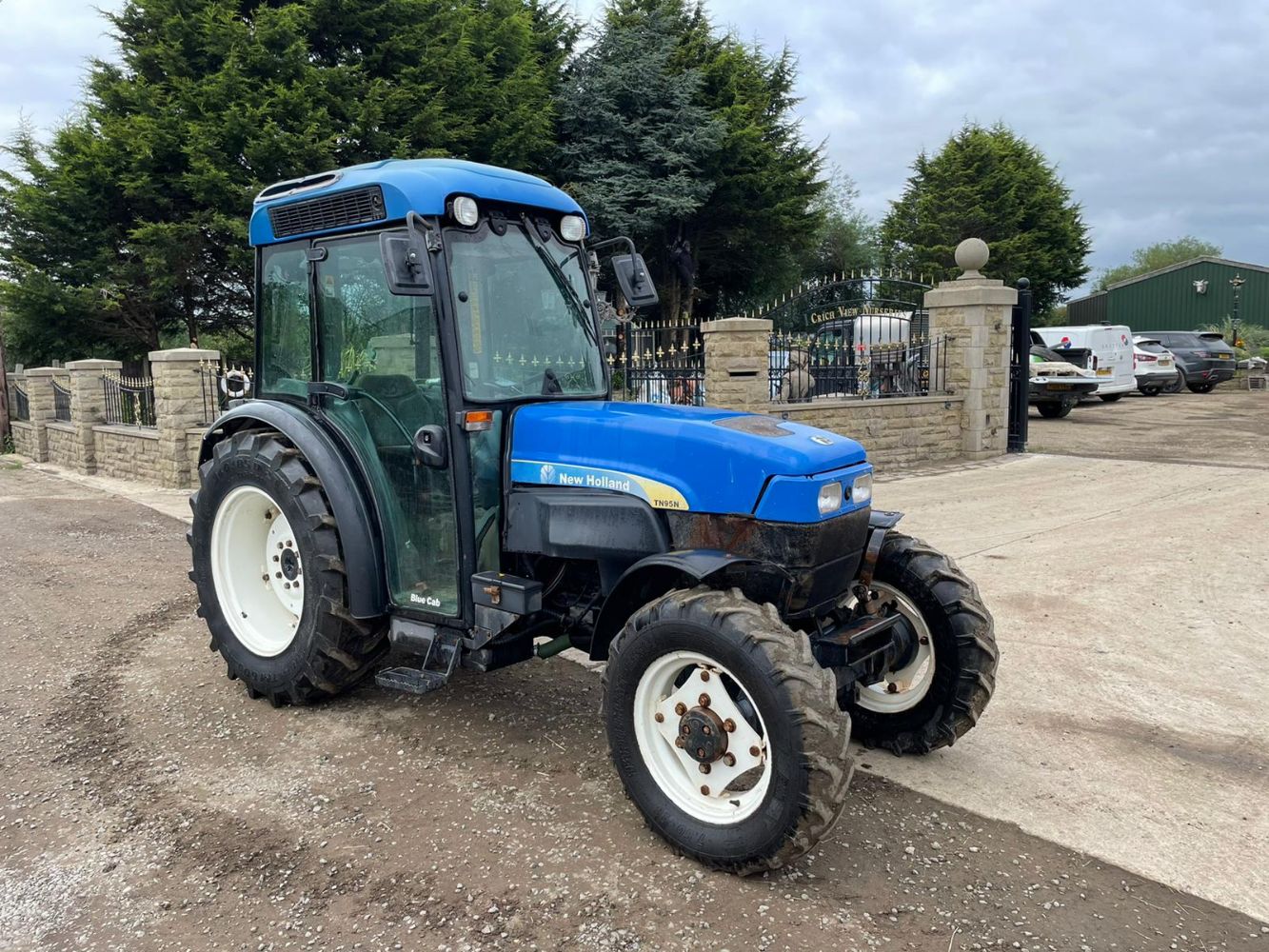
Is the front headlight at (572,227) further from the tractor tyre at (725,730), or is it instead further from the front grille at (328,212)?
the tractor tyre at (725,730)

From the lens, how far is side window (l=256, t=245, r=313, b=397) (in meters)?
4.28

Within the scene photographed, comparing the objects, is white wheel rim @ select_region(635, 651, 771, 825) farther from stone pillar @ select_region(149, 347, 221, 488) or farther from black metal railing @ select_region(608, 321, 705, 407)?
stone pillar @ select_region(149, 347, 221, 488)

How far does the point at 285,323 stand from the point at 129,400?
10.6 meters

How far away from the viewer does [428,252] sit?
351 cm

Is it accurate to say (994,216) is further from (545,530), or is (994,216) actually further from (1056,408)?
(545,530)

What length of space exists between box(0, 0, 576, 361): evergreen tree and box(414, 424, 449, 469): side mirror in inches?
574

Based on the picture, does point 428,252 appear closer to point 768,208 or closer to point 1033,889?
point 1033,889

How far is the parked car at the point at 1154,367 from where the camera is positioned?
22547 mm

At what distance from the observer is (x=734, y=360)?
10469 millimetres

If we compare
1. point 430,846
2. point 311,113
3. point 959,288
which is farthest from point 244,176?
point 430,846

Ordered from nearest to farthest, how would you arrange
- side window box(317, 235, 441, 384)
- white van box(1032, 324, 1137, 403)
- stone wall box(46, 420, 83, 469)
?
side window box(317, 235, 441, 384) → stone wall box(46, 420, 83, 469) → white van box(1032, 324, 1137, 403)

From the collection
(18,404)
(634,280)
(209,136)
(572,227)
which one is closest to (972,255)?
(634,280)

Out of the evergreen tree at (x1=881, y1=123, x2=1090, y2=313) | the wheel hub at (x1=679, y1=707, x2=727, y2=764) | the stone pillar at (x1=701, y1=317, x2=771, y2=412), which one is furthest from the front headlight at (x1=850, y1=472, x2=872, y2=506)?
the evergreen tree at (x1=881, y1=123, x2=1090, y2=313)

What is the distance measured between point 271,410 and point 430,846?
84.9 inches
